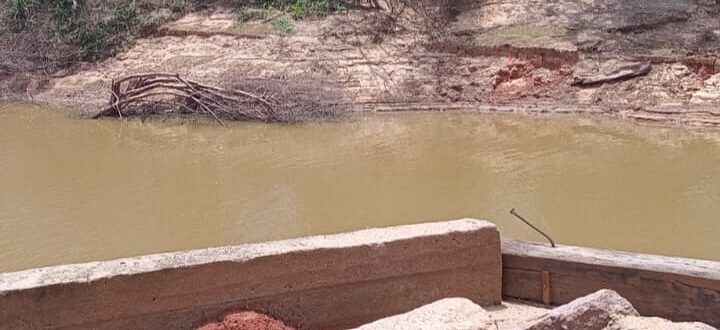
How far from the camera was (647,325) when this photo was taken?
347cm

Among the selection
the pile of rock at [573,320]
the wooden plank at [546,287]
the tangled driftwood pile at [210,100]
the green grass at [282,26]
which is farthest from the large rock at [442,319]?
the green grass at [282,26]

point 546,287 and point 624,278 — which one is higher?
point 624,278

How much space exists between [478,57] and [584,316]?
12095 mm

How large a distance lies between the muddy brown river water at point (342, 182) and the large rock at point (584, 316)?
352 centimetres

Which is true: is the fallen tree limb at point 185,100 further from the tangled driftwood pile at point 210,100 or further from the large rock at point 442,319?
the large rock at point 442,319

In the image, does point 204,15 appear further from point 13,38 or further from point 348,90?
point 348,90

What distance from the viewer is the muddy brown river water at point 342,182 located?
7449 mm

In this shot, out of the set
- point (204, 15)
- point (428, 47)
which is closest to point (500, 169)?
point (428, 47)

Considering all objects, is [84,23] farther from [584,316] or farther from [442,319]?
[584,316]

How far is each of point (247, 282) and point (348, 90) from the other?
1077 cm

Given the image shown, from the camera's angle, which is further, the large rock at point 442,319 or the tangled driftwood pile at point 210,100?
the tangled driftwood pile at point 210,100

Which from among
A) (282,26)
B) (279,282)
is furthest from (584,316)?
(282,26)

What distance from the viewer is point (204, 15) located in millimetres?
18328

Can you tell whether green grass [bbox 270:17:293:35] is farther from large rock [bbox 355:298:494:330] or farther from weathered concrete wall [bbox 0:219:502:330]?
large rock [bbox 355:298:494:330]
